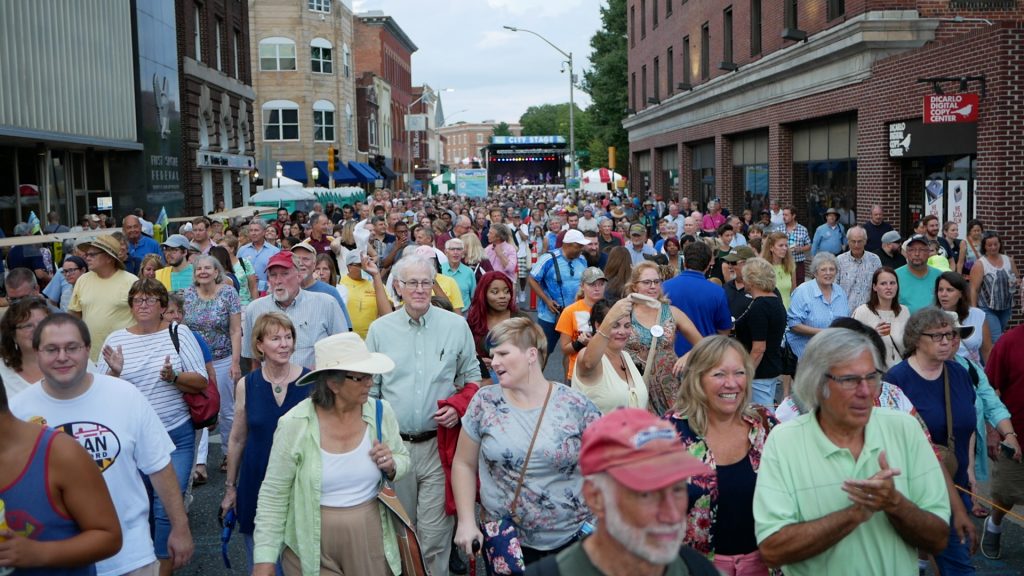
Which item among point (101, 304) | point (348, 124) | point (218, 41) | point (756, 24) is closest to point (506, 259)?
point (101, 304)

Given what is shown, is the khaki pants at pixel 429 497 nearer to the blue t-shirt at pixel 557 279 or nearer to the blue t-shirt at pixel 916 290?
the blue t-shirt at pixel 557 279

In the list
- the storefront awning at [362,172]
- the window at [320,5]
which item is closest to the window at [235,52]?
the window at [320,5]

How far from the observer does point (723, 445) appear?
14.1 feet

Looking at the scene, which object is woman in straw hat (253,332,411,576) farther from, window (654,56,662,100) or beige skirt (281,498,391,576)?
window (654,56,662,100)

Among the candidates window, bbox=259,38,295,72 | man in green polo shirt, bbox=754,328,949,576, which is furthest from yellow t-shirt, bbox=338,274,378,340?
window, bbox=259,38,295,72

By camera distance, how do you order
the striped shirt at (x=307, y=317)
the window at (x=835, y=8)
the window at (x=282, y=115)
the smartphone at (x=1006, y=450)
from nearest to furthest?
1. the smartphone at (x=1006, y=450)
2. the striped shirt at (x=307, y=317)
3. the window at (x=835, y=8)
4. the window at (x=282, y=115)

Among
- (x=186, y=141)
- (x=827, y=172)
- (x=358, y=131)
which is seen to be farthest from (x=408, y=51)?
(x=827, y=172)

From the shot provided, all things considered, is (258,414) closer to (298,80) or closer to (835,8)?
(835,8)

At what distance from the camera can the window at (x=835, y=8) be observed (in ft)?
68.9

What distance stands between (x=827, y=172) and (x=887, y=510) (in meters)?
20.8

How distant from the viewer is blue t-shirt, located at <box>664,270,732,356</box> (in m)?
8.02

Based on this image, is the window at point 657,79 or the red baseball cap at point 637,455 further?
the window at point 657,79

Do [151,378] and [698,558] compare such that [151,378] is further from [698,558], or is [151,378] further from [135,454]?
[698,558]

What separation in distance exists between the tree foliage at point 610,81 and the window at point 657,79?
16.8 metres
